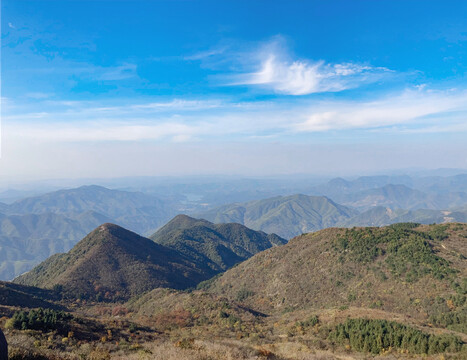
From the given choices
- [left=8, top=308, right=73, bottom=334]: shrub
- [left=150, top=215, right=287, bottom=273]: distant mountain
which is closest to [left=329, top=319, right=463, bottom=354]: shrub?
[left=8, top=308, right=73, bottom=334]: shrub

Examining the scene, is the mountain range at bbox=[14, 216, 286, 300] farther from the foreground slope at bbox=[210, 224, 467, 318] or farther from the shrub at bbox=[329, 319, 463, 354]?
the shrub at bbox=[329, 319, 463, 354]

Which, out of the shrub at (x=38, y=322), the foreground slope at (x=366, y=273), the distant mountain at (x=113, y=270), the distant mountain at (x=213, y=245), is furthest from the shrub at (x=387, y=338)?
the distant mountain at (x=213, y=245)

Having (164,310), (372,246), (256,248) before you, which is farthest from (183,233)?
(372,246)

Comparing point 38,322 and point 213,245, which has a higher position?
point 38,322

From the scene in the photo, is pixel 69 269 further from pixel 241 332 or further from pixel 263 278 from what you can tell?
pixel 241 332

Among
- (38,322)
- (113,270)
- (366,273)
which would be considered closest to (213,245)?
(113,270)

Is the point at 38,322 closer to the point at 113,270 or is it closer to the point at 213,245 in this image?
the point at 113,270

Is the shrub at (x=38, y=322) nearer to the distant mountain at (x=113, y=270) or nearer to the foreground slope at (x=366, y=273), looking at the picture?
the foreground slope at (x=366, y=273)
